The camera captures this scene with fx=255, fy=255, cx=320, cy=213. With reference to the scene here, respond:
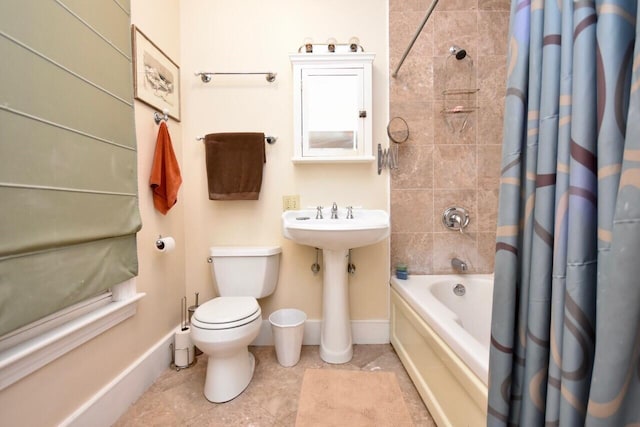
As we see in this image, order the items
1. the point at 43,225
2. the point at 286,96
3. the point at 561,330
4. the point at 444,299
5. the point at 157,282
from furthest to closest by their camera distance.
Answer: the point at 286,96 < the point at 444,299 < the point at 157,282 < the point at 43,225 < the point at 561,330

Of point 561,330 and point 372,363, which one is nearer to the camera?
point 561,330

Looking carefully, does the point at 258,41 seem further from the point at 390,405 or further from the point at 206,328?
the point at 390,405

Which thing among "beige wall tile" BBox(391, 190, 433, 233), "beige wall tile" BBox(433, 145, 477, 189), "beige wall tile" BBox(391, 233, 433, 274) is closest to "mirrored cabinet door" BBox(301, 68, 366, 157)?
"beige wall tile" BBox(391, 190, 433, 233)

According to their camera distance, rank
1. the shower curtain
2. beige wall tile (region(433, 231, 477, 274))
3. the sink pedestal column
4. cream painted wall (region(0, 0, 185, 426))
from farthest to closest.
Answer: beige wall tile (region(433, 231, 477, 274)) < the sink pedestal column < cream painted wall (region(0, 0, 185, 426)) < the shower curtain

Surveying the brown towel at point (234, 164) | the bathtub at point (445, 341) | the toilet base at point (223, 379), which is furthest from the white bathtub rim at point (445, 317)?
the brown towel at point (234, 164)

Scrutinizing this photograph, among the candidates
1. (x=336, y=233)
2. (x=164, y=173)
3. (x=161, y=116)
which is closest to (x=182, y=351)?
(x=164, y=173)

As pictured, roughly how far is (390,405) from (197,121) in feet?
6.61

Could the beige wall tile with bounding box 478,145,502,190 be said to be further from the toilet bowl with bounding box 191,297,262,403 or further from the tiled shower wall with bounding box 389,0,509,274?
the toilet bowl with bounding box 191,297,262,403

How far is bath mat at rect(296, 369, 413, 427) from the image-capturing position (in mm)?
1129

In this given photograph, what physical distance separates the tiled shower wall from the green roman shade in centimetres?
153

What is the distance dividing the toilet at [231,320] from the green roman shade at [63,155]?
0.44 metres

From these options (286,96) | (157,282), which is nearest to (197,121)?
(286,96)

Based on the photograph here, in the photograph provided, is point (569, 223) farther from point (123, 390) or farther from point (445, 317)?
point (123, 390)

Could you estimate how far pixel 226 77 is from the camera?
68.4 inches
